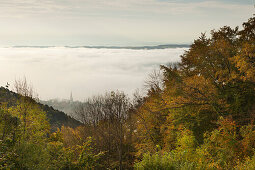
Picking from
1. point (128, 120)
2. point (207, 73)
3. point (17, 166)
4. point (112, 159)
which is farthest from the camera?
point (128, 120)

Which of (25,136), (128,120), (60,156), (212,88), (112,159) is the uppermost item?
(212,88)

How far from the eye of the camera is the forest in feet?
50.1

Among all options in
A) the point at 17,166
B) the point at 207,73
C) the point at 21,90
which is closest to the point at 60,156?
the point at 17,166

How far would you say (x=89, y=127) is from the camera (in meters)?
31.8

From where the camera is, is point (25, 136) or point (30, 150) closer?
point (30, 150)

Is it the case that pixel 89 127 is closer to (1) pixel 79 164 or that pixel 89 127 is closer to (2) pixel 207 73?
(1) pixel 79 164

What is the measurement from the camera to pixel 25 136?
17.7 m

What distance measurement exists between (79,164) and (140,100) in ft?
108

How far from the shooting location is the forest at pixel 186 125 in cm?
1527

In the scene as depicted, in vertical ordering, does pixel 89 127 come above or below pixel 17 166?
below

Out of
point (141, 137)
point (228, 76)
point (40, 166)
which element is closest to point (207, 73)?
point (228, 76)

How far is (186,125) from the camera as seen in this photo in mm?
22469

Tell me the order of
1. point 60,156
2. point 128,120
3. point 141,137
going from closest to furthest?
point 60,156 < point 141,137 < point 128,120

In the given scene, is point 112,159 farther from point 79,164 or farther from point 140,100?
point 140,100
